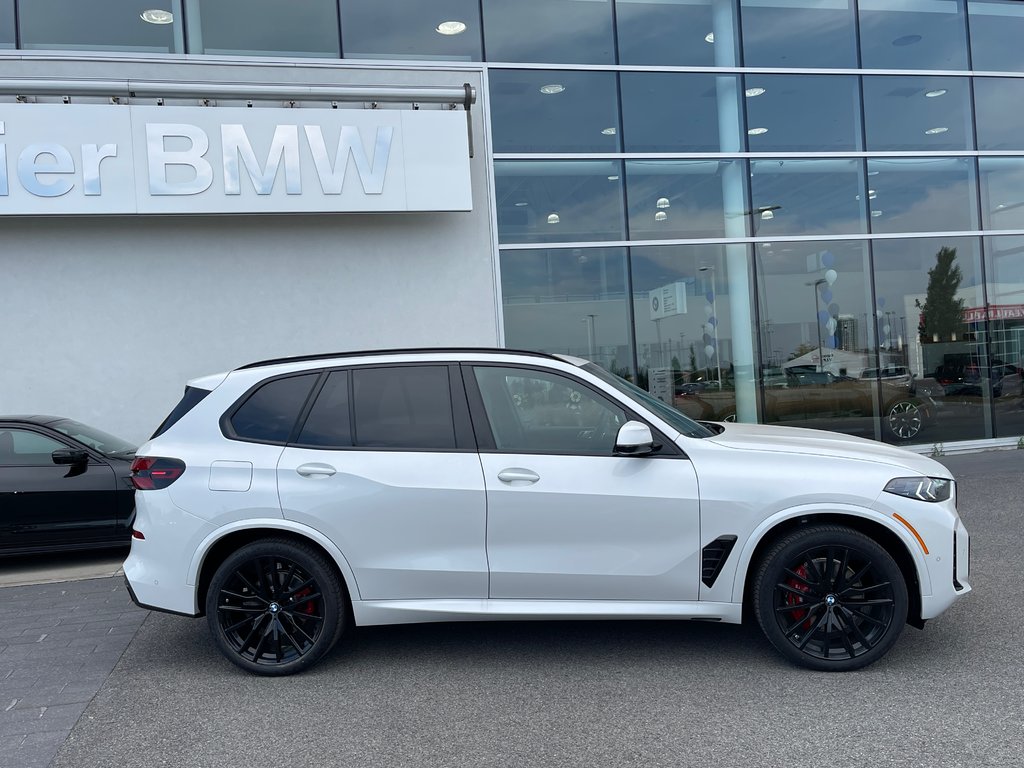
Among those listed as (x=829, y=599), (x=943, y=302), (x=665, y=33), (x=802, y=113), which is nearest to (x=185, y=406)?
(x=829, y=599)

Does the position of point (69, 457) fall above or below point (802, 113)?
below

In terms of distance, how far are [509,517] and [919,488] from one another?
6.96 feet

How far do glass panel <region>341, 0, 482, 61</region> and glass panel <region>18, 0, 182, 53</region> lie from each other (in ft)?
7.38

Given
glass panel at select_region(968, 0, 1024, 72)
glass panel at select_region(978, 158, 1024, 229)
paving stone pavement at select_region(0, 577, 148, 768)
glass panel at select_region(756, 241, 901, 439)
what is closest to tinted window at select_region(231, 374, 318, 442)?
paving stone pavement at select_region(0, 577, 148, 768)

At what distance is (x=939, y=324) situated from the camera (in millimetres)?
12547

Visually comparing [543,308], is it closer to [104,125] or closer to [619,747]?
[104,125]

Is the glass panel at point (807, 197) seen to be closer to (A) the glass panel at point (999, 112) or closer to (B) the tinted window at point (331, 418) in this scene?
(A) the glass panel at point (999, 112)

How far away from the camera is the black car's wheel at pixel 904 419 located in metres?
12.4

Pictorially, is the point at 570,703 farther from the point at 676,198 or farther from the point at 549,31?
the point at 549,31

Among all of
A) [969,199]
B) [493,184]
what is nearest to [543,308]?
[493,184]

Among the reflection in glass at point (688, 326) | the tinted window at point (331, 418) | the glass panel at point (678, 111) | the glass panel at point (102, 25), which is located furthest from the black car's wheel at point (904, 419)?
the glass panel at point (102, 25)

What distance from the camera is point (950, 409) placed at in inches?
494

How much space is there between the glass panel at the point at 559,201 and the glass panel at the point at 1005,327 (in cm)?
600

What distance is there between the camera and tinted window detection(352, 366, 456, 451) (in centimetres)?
454
